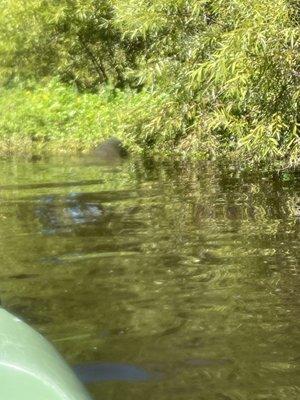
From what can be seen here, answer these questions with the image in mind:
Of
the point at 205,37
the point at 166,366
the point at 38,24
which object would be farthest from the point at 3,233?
the point at 38,24

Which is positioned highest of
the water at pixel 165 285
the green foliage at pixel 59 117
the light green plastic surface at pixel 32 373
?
the light green plastic surface at pixel 32 373

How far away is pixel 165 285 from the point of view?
4.73m

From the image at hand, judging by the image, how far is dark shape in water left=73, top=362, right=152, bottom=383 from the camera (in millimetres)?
3336

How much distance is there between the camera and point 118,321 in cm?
409

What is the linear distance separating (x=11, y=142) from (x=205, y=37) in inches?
381

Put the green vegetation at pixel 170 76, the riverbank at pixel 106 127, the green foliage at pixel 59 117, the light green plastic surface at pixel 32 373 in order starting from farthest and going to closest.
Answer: the green foliage at pixel 59 117
the riverbank at pixel 106 127
the green vegetation at pixel 170 76
the light green plastic surface at pixel 32 373

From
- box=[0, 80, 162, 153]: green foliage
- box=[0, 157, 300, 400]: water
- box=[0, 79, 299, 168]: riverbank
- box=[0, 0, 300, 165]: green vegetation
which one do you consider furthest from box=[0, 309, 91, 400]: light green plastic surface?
box=[0, 80, 162, 153]: green foliage

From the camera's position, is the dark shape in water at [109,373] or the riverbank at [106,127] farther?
the riverbank at [106,127]

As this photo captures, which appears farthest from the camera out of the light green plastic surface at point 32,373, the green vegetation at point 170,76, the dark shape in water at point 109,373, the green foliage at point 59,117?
the green foliage at point 59,117

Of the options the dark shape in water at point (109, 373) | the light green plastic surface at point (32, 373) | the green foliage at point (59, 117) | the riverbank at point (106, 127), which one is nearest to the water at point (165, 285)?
the dark shape in water at point (109, 373)

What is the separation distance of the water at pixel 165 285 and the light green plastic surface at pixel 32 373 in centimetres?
86

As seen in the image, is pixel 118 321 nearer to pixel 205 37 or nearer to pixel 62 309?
pixel 62 309

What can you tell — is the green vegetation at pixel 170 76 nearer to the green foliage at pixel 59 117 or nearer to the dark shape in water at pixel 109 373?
the green foliage at pixel 59 117

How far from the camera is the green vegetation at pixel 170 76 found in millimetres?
7727
